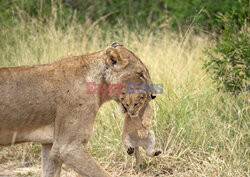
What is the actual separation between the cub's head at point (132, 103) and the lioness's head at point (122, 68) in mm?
86

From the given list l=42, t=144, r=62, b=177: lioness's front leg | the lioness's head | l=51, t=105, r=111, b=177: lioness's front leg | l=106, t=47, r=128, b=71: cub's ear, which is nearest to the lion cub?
the lioness's head

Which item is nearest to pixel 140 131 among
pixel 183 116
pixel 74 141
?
pixel 74 141

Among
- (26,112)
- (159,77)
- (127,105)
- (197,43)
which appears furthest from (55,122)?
(197,43)

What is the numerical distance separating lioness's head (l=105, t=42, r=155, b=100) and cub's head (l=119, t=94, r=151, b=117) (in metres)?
0.09

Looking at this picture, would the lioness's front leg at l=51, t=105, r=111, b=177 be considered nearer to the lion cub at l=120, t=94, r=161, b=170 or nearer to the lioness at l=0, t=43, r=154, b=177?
the lioness at l=0, t=43, r=154, b=177

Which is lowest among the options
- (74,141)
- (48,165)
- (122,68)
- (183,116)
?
(48,165)

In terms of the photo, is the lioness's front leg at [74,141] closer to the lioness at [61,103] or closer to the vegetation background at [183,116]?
the lioness at [61,103]

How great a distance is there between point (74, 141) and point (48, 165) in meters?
0.53

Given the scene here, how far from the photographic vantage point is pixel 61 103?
12.3ft

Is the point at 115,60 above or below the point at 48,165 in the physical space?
above

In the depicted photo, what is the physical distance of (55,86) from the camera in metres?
3.80

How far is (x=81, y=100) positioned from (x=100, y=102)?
0.26 meters

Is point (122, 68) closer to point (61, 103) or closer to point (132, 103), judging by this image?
point (132, 103)

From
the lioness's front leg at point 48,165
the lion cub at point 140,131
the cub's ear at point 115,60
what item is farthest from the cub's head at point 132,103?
the lioness's front leg at point 48,165
